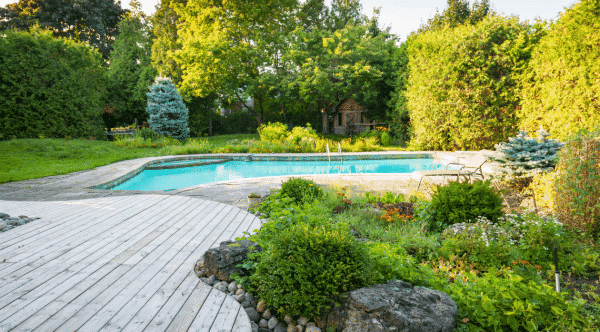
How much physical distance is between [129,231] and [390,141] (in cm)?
1276

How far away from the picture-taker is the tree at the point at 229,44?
52.5 feet

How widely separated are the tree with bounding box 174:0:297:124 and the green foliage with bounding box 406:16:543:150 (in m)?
9.00

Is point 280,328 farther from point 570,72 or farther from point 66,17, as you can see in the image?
point 66,17

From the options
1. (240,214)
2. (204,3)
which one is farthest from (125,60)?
(240,214)

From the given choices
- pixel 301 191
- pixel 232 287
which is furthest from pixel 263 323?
pixel 301 191

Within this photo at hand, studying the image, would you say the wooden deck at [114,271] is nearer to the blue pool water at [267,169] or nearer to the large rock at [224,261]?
the large rock at [224,261]

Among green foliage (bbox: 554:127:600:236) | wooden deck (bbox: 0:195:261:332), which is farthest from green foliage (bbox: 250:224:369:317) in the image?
green foliage (bbox: 554:127:600:236)

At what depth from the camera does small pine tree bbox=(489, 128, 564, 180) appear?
16.9ft

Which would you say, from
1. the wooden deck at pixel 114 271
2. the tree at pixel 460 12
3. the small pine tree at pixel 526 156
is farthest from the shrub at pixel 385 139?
the tree at pixel 460 12

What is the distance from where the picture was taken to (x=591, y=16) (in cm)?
670

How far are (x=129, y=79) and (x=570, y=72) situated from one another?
20.8 m

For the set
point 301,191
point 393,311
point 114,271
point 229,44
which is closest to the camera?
point 393,311

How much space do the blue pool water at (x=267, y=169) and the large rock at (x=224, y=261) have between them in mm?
6918

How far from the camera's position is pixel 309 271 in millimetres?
1945
